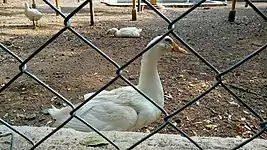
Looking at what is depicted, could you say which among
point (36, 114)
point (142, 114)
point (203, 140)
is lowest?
point (36, 114)

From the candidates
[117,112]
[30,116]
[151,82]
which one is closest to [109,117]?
[117,112]

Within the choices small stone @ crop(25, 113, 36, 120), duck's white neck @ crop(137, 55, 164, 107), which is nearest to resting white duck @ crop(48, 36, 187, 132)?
duck's white neck @ crop(137, 55, 164, 107)

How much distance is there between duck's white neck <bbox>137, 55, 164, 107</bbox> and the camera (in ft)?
6.91

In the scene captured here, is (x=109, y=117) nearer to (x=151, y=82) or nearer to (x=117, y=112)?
(x=117, y=112)

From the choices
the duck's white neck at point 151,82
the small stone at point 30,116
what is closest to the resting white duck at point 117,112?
the duck's white neck at point 151,82

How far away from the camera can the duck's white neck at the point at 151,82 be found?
211 cm

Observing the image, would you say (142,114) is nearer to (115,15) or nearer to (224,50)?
(224,50)

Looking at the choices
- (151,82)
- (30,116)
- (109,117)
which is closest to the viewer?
(109,117)

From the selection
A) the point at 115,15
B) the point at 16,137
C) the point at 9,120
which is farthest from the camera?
the point at 115,15

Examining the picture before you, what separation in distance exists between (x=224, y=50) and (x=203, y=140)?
3.15 metres

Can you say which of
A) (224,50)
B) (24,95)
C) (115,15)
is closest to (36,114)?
(24,95)

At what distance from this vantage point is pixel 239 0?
836 centimetres

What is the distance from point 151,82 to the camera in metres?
2.14

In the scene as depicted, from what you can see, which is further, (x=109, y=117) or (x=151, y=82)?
(x=151, y=82)
